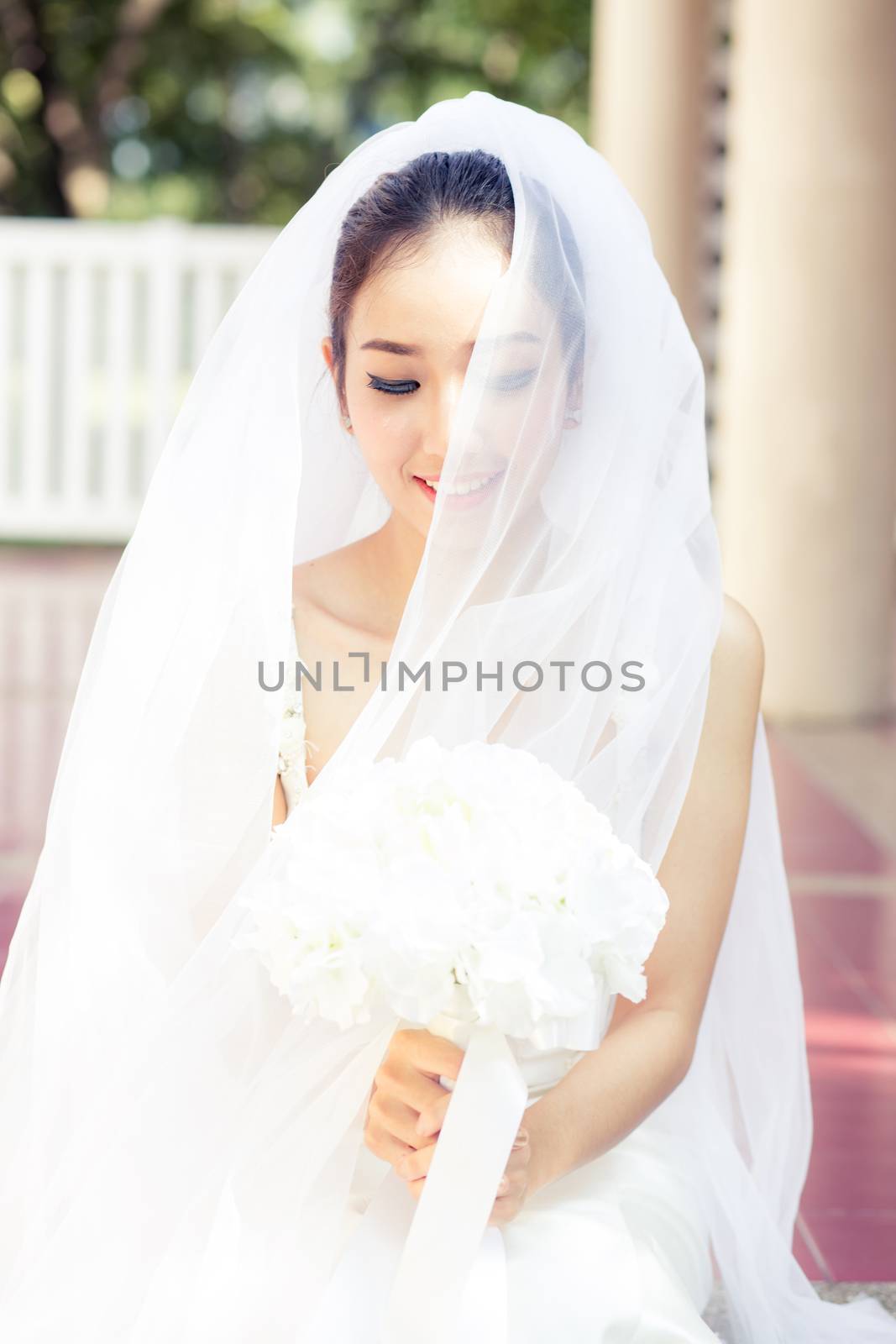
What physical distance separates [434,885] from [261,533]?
766mm

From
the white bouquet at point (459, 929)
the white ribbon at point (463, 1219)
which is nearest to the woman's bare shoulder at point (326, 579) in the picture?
the white bouquet at point (459, 929)

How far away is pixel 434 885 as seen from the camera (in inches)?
61.2

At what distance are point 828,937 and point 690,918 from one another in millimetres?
2458

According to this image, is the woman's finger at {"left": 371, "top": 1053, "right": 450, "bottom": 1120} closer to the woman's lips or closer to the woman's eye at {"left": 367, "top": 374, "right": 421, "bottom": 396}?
the woman's lips

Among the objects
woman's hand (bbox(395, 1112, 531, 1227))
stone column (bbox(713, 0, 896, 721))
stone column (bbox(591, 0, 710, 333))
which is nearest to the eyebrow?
woman's hand (bbox(395, 1112, 531, 1227))

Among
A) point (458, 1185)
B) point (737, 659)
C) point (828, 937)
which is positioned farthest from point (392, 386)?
point (828, 937)

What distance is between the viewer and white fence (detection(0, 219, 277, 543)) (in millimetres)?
11789

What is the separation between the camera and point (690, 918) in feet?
7.20

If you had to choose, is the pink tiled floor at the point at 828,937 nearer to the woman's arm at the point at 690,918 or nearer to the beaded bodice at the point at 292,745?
the woman's arm at the point at 690,918

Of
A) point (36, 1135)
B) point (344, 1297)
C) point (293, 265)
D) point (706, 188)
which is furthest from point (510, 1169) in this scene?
point (706, 188)

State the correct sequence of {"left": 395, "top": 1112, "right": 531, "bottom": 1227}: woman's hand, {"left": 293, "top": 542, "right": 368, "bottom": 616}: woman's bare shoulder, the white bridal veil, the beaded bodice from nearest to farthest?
1. {"left": 395, "top": 1112, "right": 531, "bottom": 1227}: woman's hand
2. the white bridal veil
3. the beaded bodice
4. {"left": 293, "top": 542, "right": 368, "bottom": 616}: woman's bare shoulder

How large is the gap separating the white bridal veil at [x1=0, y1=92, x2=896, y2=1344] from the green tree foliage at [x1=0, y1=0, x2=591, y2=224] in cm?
1898

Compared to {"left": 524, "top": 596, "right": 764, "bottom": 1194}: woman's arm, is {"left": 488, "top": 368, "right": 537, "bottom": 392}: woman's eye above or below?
above

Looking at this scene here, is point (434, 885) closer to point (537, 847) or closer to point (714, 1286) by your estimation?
point (537, 847)
